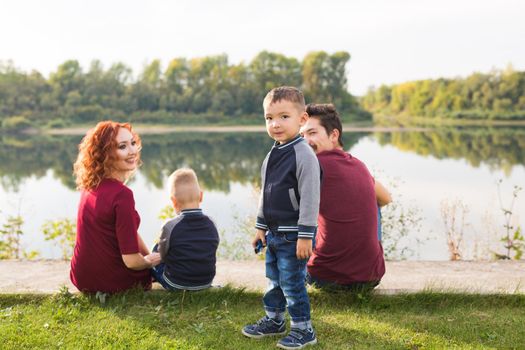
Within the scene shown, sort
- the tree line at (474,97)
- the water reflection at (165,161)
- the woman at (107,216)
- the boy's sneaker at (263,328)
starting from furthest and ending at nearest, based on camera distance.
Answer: the tree line at (474,97), the water reflection at (165,161), the woman at (107,216), the boy's sneaker at (263,328)

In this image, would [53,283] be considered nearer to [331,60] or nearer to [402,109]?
[331,60]

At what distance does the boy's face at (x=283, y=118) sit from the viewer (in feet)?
9.74

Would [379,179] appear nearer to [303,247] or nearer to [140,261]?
[140,261]

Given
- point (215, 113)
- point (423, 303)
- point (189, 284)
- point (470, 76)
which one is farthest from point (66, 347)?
point (470, 76)

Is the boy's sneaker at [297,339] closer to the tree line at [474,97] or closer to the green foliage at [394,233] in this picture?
the green foliage at [394,233]

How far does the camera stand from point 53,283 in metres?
4.32

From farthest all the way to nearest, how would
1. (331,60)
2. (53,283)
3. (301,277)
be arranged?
(331,60) → (53,283) → (301,277)

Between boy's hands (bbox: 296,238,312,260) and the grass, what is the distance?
1.98 ft

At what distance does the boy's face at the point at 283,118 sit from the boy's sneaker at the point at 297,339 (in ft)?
3.78

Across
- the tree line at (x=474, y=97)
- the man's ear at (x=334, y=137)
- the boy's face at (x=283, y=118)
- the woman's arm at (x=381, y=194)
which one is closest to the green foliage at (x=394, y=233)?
the woman's arm at (x=381, y=194)

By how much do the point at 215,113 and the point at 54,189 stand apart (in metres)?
36.7

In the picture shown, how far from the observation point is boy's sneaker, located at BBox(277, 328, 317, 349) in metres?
3.01

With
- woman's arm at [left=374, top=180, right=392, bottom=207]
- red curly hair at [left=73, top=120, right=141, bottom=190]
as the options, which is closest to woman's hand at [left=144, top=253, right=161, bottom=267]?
red curly hair at [left=73, top=120, right=141, bottom=190]

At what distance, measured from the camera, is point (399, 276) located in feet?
14.7
